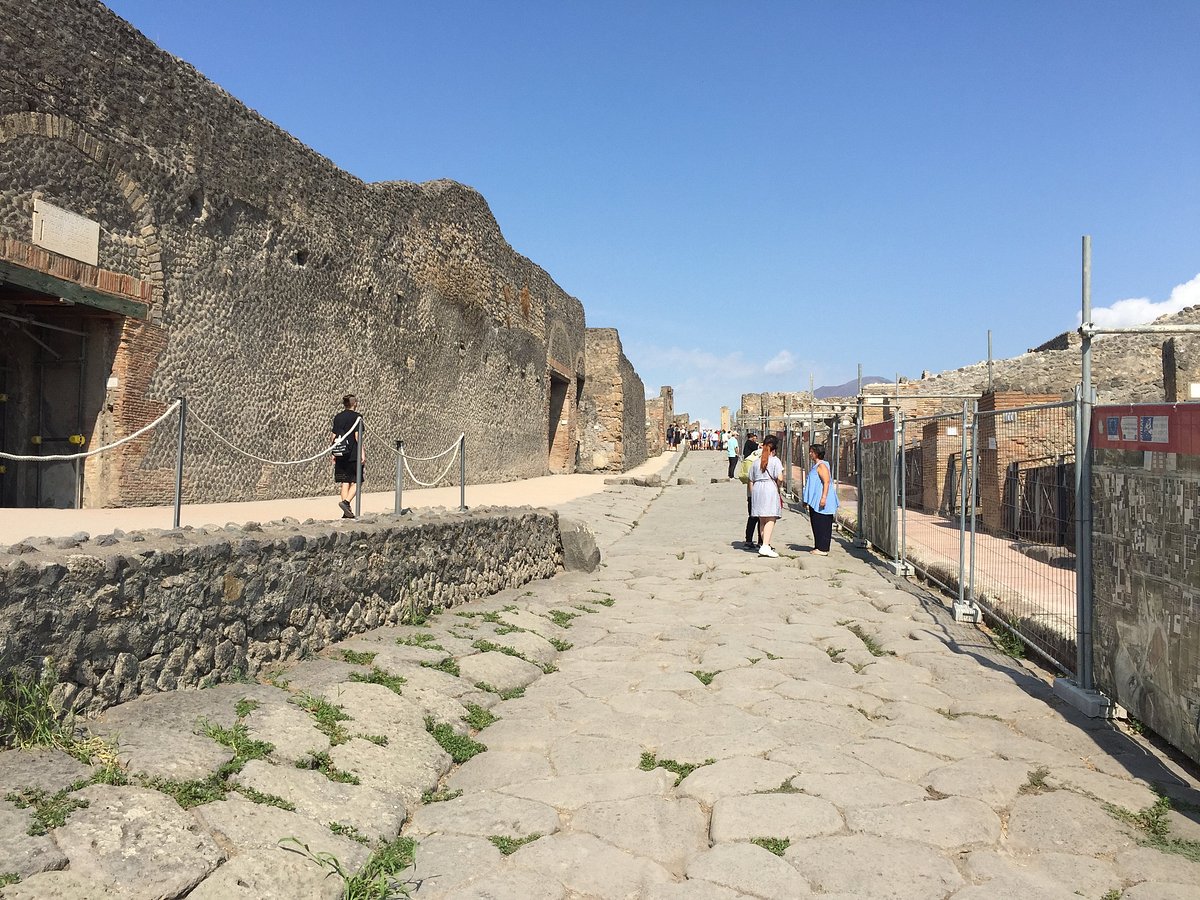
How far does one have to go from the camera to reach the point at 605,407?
83.1 feet

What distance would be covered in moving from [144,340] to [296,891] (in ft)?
23.0

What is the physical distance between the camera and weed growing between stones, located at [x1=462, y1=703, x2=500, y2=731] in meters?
4.07

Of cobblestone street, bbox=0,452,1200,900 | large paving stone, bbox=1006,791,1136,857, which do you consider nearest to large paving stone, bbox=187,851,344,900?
cobblestone street, bbox=0,452,1200,900

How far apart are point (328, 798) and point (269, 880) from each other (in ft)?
1.88

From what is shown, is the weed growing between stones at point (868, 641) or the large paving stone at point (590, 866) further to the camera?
the weed growing between stones at point (868, 641)

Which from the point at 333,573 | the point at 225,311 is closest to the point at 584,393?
the point at 225,311

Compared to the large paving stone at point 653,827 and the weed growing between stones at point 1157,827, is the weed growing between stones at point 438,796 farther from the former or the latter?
the weed growing between stones at point 1157,827

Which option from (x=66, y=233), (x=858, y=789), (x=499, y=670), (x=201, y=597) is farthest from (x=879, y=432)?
(x=66, y=233)

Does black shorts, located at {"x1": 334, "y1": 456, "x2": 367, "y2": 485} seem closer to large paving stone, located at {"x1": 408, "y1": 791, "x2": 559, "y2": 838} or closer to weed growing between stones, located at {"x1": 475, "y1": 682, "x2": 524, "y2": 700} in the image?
weed growing between stones, located at {"x1": 475, "y1": 682, "x2": 524, "y2": 700}

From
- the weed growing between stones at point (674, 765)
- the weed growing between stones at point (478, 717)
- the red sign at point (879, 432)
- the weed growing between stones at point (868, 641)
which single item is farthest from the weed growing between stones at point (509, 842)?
the red sign at point (879, 432)

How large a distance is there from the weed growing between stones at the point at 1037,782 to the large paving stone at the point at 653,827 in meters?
1.22

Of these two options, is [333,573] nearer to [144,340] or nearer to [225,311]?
[144,340]

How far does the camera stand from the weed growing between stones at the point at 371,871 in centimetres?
249

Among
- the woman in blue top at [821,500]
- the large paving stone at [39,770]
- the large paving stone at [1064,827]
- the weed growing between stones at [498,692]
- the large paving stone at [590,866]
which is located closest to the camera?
the large paving stone at [39,770]
